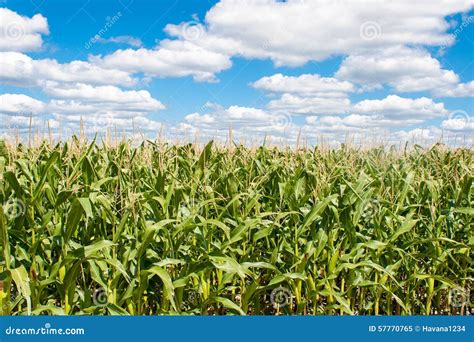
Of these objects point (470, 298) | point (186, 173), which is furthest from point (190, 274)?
point (470, 298)

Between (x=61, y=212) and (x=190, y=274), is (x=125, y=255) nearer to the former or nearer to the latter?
(x=190, y=274)

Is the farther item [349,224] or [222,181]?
[222,181]

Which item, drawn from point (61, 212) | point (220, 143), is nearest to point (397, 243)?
point (61, 212)

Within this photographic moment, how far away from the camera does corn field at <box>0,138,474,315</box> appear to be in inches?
142

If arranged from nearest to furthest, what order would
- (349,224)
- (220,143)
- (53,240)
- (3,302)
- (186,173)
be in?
(3,302), (53,240), (349,224), (186,173), (220,143)

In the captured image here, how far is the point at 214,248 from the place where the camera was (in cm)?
436

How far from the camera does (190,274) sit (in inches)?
143

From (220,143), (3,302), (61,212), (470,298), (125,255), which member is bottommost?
(470,298)

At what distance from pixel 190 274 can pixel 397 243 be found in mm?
2318

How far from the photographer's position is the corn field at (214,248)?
3.60 metres

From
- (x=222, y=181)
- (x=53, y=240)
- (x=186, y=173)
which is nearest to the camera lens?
(x=53, y=240)

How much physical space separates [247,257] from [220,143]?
606 centimetres

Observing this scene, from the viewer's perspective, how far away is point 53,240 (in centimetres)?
380

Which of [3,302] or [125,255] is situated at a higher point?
[125,255]
